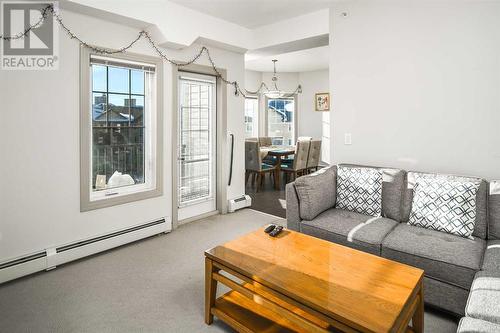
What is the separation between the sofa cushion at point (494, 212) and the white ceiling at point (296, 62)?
4312 mm

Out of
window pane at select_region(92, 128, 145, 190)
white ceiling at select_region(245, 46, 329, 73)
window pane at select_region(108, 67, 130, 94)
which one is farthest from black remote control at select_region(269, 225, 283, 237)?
white ceiling at select_region(245, 46, 329, 73)

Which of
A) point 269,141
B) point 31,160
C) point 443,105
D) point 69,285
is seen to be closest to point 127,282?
point 69,285

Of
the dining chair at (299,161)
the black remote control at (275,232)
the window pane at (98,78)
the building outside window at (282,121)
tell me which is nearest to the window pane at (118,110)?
the window pane at (98,78)

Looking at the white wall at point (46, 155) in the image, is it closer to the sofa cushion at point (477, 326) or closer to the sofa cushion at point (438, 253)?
the sofa cushion at point (438, 253)

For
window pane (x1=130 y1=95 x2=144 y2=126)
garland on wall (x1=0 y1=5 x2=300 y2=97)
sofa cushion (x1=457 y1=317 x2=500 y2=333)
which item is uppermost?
garland on wall (x1=0 y1=5 x2=300 y2=97)

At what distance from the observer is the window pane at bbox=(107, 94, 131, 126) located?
337 centimetres

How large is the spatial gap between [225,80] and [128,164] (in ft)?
5.81

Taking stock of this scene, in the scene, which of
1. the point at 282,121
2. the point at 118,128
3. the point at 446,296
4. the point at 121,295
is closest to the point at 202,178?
the point at 118,128

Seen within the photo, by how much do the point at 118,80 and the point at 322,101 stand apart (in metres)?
6.02

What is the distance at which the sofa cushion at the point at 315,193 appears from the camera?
294 cm

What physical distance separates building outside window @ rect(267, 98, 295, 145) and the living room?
174 inches

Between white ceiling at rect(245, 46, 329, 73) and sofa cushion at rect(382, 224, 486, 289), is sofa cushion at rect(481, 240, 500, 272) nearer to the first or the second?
sofa cushion at rect(382, 224, 486, 289)

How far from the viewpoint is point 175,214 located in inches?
156

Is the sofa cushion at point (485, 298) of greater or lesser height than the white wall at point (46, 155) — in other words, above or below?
below
